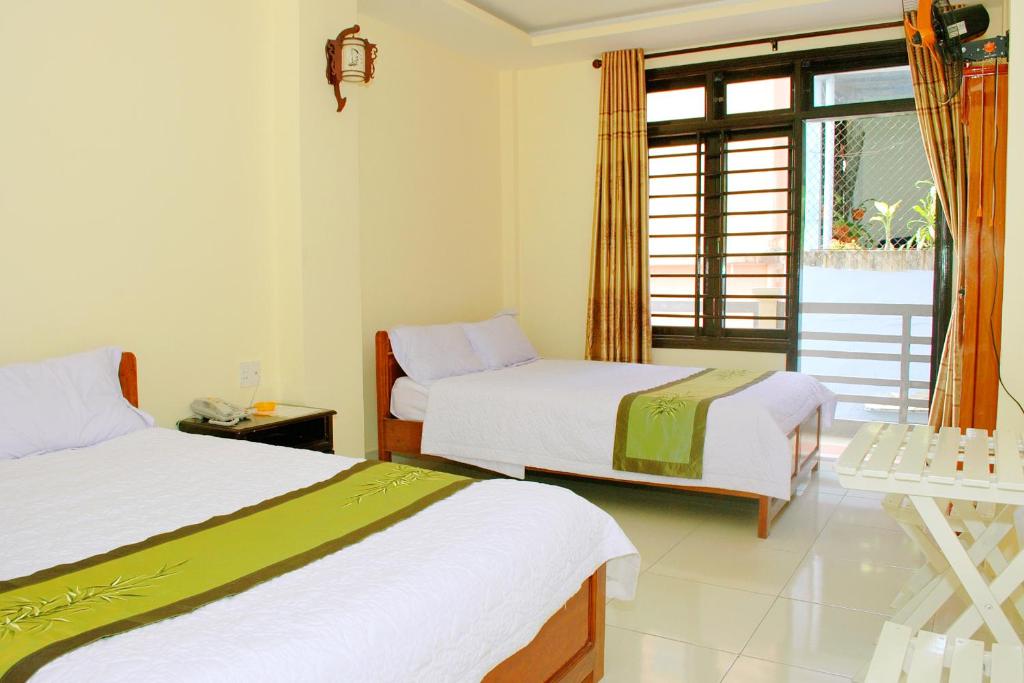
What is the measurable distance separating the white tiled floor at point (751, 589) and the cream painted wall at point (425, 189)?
5.64 feet

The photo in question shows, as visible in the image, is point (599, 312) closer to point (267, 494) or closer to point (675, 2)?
point (675, 2)

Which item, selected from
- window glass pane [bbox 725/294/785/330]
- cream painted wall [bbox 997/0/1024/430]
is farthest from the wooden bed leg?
window glass pane [bbox 725/294/785/330]

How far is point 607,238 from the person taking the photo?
548cm

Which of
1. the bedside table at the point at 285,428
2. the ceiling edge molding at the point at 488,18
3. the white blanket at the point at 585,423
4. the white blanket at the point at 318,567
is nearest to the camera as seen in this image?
the white blanket at the point at 318,567

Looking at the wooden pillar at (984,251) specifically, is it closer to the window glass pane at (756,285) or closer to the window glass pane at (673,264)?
the window glass pane at (756,285)

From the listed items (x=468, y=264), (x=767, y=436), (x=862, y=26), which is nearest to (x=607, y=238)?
(x=468, y=264)

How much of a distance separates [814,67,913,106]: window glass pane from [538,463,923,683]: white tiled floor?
96.0 inches

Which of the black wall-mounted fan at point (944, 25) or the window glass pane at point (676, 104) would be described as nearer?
the black wall-mounted fan at point (944, 25)

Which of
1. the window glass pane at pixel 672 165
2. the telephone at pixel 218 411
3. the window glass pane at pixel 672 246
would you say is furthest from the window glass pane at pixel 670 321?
the telephone at pixel 218 411

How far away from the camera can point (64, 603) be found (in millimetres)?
1435

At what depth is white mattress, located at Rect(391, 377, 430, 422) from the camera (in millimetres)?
4359

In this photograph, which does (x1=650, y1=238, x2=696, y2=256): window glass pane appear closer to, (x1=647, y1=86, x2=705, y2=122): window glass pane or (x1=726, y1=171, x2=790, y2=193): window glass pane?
(x1=726, y1=171, x2=790, y2=193): window glass pane

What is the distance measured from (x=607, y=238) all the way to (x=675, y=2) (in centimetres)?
149

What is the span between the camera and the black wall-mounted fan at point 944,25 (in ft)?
11.3
